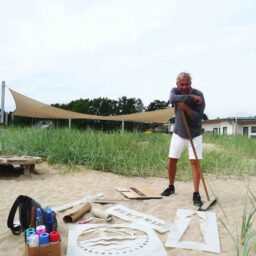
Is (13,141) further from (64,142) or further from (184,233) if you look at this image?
(184,233)

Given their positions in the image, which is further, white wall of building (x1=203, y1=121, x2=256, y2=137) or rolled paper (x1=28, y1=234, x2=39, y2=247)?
white wall of building (x1=203, y1=121, x2=256, y2=137)

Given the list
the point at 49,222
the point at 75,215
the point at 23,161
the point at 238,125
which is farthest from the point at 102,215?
the point at 238,125

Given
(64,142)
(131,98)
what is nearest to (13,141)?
(64,142)

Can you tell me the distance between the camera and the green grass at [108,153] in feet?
15.8

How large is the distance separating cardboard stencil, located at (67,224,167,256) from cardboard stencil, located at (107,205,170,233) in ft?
0.33

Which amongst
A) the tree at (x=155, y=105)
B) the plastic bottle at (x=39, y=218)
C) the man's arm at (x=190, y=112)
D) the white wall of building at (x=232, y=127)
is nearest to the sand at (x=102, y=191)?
the plastic bottle at (x=39, y=218)

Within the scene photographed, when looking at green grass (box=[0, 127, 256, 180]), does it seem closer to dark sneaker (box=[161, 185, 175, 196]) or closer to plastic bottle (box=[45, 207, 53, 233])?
dark sneaker (box=[161, 185, 175, 196])

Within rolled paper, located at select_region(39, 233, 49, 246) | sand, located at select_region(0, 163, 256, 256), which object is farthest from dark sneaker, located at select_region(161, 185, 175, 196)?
rolled paper, located at select_region(39, 233, 49, 246)

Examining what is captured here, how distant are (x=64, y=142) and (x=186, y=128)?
9.49 ft

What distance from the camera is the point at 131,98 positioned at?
917 inches

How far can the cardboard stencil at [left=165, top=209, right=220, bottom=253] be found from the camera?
1.99m

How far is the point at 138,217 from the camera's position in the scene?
2.53 m

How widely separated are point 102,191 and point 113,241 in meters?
1.53

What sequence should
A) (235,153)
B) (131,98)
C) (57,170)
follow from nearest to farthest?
(57,170) → (235,153) → (131,98)
